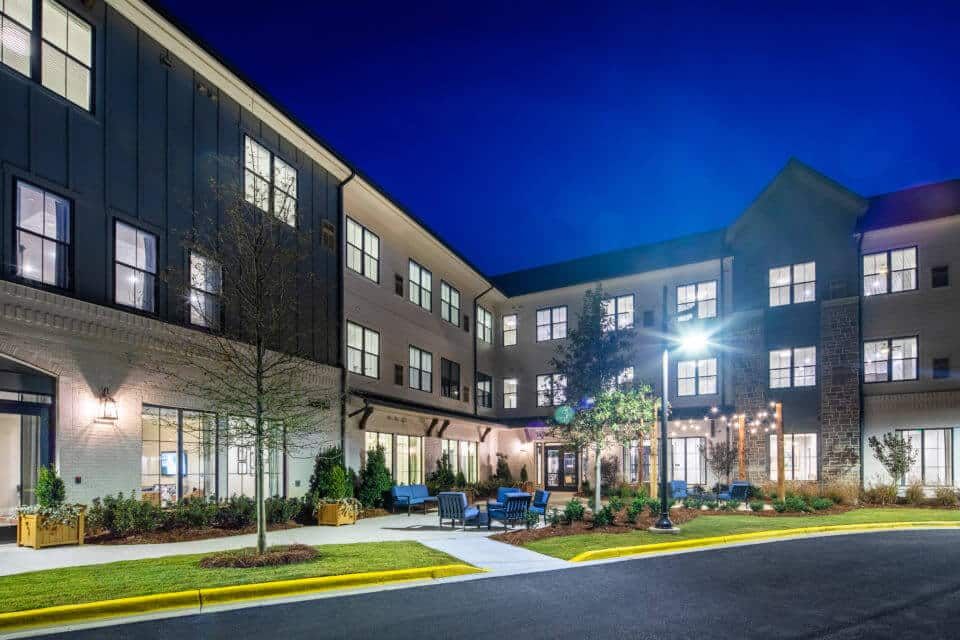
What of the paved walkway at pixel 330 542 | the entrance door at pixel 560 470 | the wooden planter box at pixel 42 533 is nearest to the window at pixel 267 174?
the paved walkway at pixel 330 542

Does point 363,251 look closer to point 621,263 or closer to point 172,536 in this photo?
point 172,536

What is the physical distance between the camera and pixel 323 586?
10.0 metres

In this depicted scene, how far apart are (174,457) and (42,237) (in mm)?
5746

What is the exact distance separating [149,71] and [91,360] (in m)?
6.77

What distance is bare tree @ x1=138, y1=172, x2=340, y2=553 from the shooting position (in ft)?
41.2

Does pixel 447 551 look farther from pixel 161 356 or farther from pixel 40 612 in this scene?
pixel 161 356

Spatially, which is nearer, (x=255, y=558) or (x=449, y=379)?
(x=255, y=558)

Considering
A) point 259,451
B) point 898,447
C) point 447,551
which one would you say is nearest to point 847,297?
point 898,447

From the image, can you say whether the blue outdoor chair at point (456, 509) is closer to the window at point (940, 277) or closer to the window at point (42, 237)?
the window at point (42, 237)

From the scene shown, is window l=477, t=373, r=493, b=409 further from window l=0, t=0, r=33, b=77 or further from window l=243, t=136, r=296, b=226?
window l=0, t=0, r=33, b=77

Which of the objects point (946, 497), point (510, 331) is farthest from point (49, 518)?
point (510, 331)

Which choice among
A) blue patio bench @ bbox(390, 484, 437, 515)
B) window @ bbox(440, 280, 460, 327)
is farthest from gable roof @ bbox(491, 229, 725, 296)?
blue patio bench @ bbox(390, 484, 437, 515)

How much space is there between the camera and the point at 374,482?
2255cm

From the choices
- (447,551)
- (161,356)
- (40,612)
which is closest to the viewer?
(40,612)
